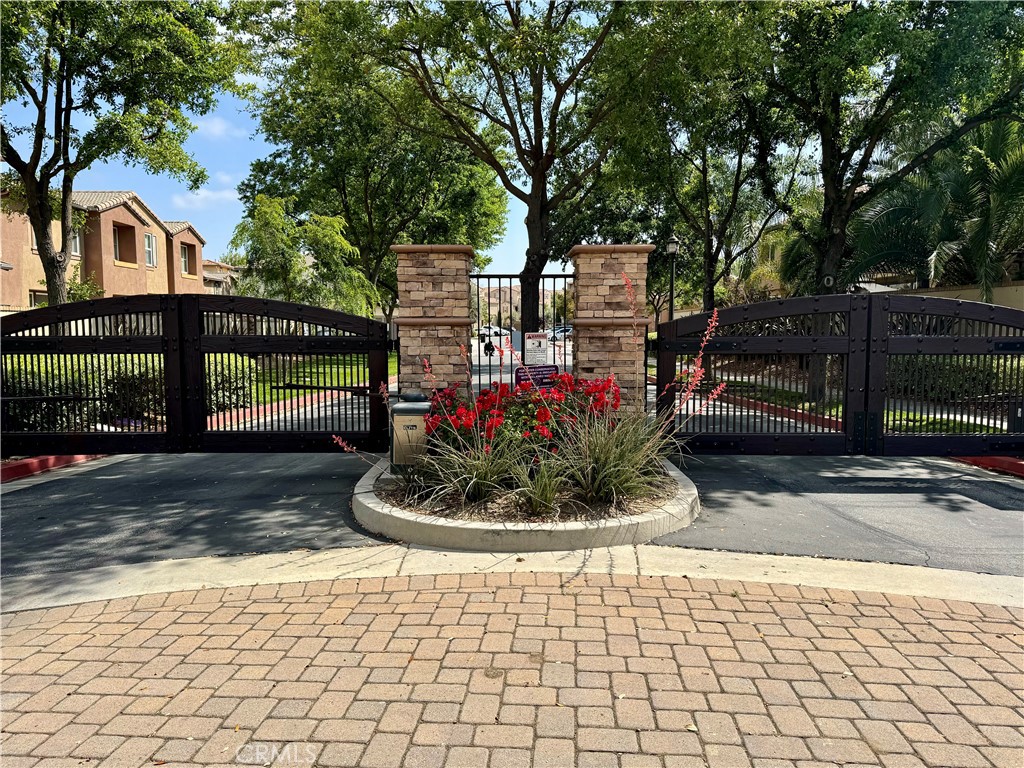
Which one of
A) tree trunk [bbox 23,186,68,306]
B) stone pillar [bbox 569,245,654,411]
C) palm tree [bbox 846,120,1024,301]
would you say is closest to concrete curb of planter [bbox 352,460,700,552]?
stone pillar [bbox 569,245,654,411]

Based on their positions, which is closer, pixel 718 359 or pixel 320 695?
pixel 320 695

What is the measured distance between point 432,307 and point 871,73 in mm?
10707

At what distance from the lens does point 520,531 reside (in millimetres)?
4723

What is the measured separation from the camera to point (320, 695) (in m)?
2.94

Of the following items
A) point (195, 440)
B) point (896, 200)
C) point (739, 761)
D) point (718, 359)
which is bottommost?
point (739, 761)

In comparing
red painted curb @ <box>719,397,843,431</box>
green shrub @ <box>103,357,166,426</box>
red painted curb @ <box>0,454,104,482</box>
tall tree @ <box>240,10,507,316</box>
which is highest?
tall tree @ <box>240,10,507,316</box>

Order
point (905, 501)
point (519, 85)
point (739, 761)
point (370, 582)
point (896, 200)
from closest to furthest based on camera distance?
point (739, 761)
point (370, 582)
point (905, 501)
point (519, 85)
point (896, 200)

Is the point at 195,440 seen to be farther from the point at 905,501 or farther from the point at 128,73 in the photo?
the point at 128,73

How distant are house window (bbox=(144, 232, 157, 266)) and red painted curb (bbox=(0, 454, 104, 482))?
29067 millimetres

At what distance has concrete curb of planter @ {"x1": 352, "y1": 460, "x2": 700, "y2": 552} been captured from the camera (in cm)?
473

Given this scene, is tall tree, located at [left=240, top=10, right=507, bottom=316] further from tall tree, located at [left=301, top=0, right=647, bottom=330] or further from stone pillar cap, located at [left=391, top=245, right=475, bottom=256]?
stone pillar cap, located at [left=391, top=245, right=475, bottom=256]

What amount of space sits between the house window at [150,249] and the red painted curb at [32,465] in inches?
1144

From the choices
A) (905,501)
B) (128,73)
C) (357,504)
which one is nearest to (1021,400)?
(905,501)

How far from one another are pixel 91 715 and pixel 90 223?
3103cm
